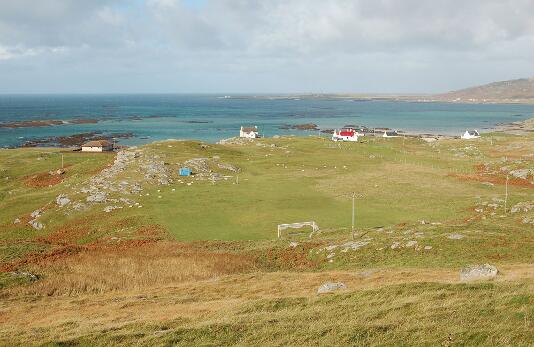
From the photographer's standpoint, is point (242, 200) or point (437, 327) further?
point (242, 200)

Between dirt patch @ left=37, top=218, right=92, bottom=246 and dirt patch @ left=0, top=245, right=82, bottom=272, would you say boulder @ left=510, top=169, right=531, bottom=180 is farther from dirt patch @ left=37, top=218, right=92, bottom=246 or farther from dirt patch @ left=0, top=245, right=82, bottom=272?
dirt patch @ left=0, top=245, right=82, bottom=272

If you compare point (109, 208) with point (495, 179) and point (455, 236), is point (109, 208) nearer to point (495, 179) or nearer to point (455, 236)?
point (455, 236)

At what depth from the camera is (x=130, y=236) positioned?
51.5 m

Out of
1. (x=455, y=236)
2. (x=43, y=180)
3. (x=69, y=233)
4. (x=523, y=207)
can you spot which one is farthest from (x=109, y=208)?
(x=523, y=207)

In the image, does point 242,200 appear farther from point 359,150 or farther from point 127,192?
point 359,150

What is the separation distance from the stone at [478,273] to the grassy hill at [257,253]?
0.72 m

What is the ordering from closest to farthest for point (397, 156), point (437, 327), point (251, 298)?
point (437, 327)
point (251, 298)
point (397, 156)

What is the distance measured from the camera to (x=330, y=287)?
29922 millimetres

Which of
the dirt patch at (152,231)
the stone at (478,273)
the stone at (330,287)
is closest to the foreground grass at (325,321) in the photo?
the stone at (330,287)

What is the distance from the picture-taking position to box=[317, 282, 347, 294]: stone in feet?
96.7

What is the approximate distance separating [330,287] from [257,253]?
1431 cm

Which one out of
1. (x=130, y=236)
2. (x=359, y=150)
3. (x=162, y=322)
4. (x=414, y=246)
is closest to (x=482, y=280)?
(x=414, y=246)

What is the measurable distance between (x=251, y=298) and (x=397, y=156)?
9200 cm

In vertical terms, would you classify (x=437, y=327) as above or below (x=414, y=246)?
above
